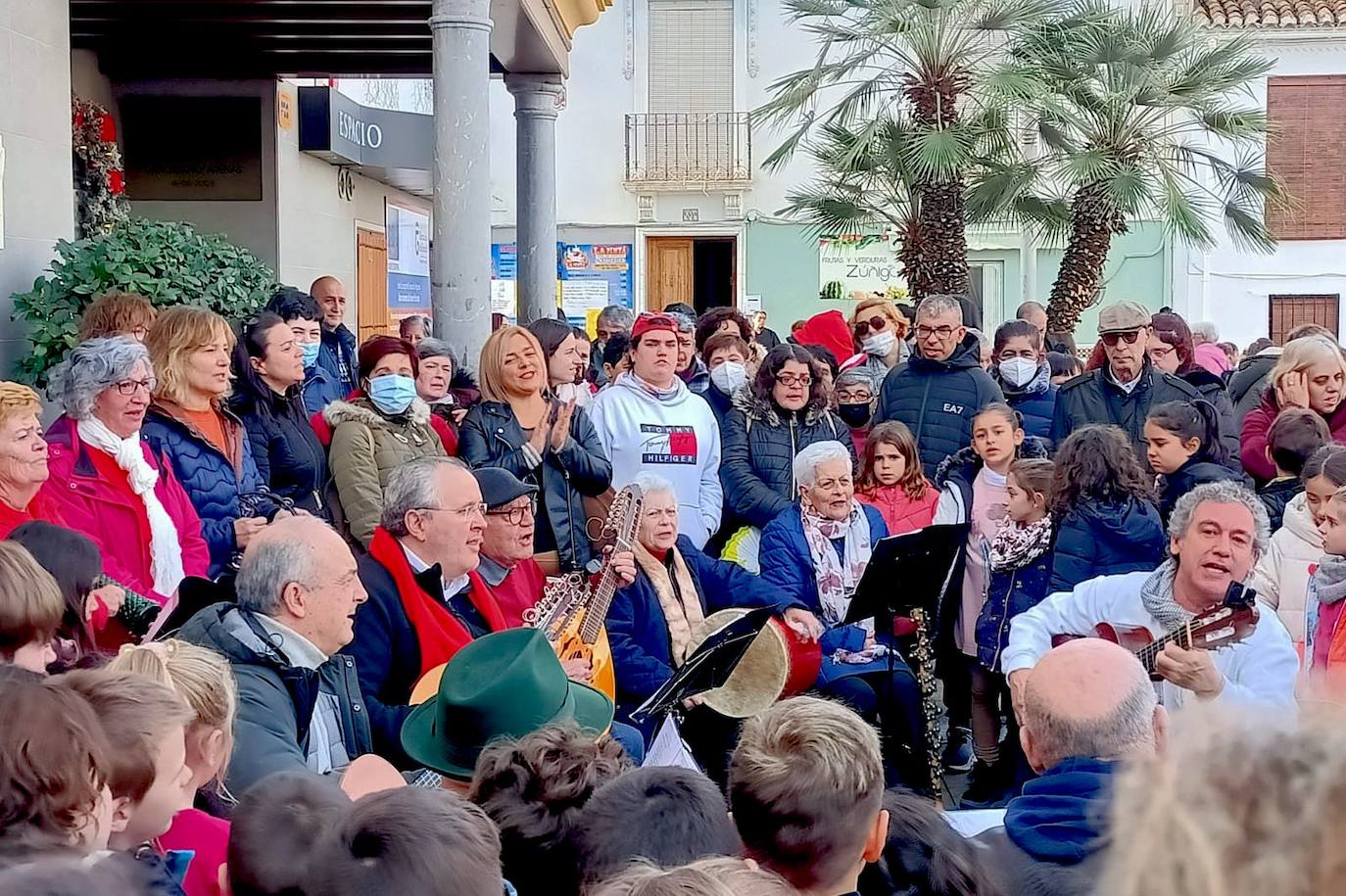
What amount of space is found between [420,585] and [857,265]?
21.0m

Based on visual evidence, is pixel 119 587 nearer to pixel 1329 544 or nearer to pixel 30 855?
pixel 30 855

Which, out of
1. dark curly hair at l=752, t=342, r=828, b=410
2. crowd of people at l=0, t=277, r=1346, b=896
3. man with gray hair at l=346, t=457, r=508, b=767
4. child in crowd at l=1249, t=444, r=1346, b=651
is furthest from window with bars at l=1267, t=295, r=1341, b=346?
man with gray hair at l=346, t=457, r=508, b=767

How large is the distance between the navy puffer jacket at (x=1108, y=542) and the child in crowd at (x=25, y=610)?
3.47 meters

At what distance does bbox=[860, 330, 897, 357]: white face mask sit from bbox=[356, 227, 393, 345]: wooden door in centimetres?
799

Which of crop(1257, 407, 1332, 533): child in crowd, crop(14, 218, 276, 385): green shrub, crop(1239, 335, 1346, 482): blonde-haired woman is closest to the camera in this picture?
crop(1257, 407, 1332, 533): child in crowd

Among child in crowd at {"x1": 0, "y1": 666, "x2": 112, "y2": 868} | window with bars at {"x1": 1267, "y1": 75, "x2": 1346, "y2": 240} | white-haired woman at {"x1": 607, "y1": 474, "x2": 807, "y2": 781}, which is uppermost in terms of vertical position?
window with bars at {"x1": 1267, "y1": 75, "x2": 1346, "y2": 240}

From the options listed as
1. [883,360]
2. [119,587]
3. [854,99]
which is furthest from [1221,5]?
[119,587]

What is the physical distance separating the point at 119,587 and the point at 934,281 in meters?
11.2

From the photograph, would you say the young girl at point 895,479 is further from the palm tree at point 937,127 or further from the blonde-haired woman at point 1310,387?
the palm tree at point 937,127

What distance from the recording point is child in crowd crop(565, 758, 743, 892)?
2.50 meters

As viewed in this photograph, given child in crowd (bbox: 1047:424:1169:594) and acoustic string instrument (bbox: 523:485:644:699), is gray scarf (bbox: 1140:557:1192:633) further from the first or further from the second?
acoustic string instrument (bbox: 523:485:644:699)

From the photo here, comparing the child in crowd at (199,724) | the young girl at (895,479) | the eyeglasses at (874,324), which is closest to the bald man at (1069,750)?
the child in crowd at (199,724)

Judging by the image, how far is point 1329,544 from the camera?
4.23 m

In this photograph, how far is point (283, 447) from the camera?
577 centimetres
